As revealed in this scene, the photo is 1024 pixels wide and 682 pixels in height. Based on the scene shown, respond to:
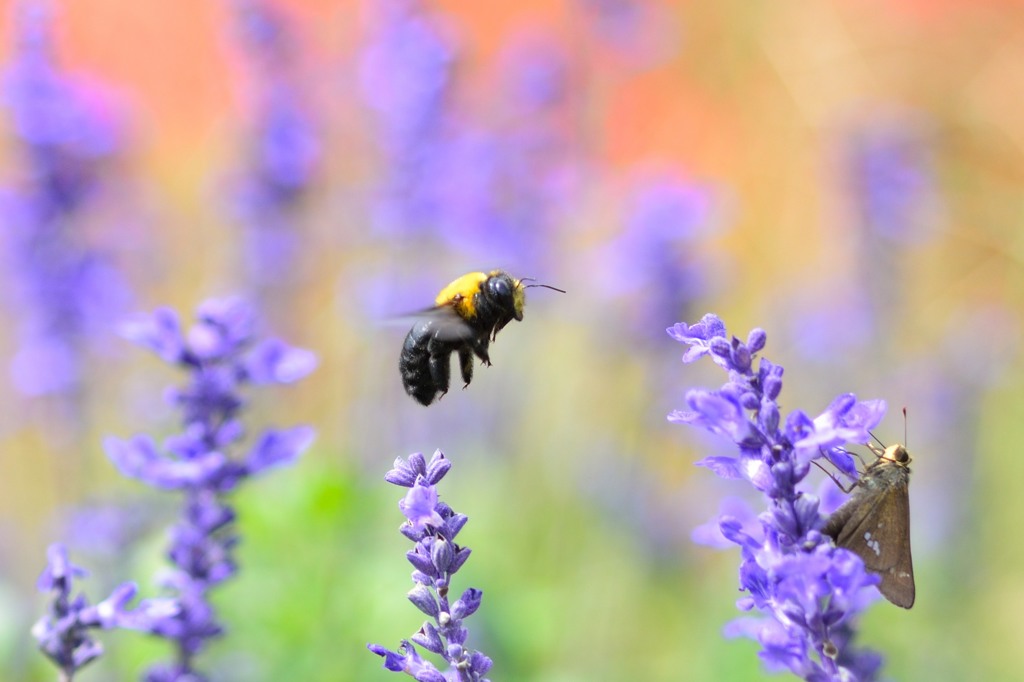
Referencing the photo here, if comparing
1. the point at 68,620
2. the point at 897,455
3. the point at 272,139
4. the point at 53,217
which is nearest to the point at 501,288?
Answer: the point at 897,455

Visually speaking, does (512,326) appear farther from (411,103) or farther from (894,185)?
(894,185)

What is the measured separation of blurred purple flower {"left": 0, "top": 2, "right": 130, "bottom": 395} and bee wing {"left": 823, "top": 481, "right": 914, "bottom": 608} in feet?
9.38

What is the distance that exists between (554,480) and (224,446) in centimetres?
338

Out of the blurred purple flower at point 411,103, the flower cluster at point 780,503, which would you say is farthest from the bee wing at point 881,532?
the blurred purple flower at point 411,103

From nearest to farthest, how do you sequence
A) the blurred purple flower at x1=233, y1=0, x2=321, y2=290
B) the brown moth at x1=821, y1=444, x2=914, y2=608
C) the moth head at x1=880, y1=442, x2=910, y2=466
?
the brown moth at x1=821, y1=444, x2=914, y2=608, the moth head at x1=880, y1=442, x2=910, y2=466, the blurred purple flower at x1=233, y1=0, x2=321, y2=290

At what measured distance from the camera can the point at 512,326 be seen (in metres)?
5.56

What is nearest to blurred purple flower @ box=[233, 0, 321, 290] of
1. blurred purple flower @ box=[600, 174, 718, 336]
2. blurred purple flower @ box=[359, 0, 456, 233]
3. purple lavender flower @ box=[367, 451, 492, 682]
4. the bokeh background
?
the bokeh background

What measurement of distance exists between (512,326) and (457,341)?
10.8 feet

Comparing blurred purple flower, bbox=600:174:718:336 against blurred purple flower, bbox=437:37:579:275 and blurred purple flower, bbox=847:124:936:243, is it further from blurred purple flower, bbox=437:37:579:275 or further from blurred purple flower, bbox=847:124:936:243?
blurred purple flower, bbox=847:124:936:243

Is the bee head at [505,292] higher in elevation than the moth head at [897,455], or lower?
higher

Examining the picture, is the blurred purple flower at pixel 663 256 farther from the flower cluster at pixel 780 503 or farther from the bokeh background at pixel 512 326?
the flower cluster at pixel 780 503

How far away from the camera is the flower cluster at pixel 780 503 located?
1.34 metres

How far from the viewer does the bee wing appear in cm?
152

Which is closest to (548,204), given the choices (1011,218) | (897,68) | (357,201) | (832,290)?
(357,201)
